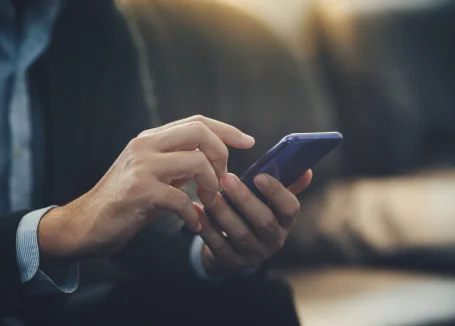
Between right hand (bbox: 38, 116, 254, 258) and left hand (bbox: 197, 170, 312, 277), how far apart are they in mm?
37

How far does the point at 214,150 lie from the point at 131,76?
0.39 m

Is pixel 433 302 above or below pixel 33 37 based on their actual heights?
below

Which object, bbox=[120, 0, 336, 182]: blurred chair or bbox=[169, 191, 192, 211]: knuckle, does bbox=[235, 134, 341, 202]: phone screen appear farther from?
bbox=[120, 0, 336, 182]: blurred chair

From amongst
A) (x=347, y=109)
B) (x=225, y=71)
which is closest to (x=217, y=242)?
(x=225, y=71)

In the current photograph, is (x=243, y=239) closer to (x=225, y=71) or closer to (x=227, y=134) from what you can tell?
(x=227, y=134)

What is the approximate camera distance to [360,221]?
1.03m

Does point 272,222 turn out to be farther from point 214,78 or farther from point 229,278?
point 214,78

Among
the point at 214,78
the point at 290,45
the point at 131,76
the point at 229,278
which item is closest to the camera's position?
the point at 229,278

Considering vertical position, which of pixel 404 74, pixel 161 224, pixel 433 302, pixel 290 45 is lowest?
pixel 433 302

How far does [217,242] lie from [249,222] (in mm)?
51

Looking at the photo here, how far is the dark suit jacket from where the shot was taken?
0.76 m

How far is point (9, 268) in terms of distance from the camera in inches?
21.5

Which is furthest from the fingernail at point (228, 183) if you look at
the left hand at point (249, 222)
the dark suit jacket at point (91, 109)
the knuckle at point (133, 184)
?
the dark suit jacket at point (91, 109)

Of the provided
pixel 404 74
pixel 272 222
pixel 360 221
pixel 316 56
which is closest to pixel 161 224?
pixel 272 222
